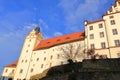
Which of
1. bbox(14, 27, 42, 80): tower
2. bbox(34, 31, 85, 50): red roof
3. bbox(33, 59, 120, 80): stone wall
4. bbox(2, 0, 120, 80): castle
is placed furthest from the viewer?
bbox(14, 27, 42, 80): tower

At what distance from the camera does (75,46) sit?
45906mm

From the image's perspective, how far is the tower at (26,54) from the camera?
55.0m

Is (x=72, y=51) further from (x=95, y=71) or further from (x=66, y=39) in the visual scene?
(x=95, y=71)

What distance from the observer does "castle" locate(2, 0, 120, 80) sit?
39.3 meters

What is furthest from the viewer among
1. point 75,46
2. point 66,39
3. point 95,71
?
point 66,39

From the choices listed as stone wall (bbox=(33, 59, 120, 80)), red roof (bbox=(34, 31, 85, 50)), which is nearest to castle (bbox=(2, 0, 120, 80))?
red roof (bbox=(34, 31, 85, 50))

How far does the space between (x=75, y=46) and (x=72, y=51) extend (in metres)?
1.86

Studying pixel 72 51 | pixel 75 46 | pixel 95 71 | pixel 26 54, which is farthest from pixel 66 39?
pixel 95 71

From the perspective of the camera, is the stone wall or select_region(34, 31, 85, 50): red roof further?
select_region(34, 31, 85, 50): red roof

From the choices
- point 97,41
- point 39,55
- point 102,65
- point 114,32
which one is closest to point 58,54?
point 39,55

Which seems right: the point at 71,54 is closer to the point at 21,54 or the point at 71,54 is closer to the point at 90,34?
the point at 90,34

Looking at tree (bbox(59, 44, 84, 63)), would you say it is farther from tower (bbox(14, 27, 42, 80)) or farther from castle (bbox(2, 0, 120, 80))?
tower (bbox(14, 27, 42, 80))

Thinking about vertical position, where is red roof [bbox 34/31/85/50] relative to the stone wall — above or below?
above

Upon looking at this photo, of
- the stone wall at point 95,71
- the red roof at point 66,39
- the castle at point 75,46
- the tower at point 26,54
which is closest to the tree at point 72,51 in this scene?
the castle at point 75,46
